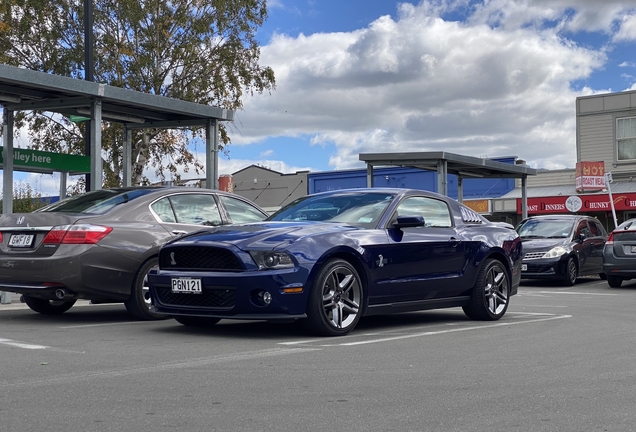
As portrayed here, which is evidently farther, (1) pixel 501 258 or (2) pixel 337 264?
(1) pixel 501 258

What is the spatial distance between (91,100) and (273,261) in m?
7.41

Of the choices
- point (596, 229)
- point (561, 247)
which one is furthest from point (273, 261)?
point (596, 229)

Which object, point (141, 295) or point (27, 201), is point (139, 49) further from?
point (141, 295)

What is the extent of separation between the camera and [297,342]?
788 cm

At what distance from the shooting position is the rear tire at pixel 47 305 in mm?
10609

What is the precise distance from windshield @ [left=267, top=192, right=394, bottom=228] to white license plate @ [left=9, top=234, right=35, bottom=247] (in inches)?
98.0

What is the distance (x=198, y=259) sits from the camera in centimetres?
823

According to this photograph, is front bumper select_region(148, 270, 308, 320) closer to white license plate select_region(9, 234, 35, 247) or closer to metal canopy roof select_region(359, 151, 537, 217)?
white license plate select_region(9, 234, 35, 247)

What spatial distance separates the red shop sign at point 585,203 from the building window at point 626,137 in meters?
2.07

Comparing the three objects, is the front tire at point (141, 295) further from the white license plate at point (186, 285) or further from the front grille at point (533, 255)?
the front grille at point (533, 255)

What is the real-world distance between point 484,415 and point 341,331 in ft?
11.2

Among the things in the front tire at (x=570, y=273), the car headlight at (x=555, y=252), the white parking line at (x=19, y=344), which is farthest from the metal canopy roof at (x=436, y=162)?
the white parking line at (x=19, y=344)

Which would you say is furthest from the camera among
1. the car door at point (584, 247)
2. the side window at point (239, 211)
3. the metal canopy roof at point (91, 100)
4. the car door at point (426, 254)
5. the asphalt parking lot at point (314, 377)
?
the car door at point (584, 247)

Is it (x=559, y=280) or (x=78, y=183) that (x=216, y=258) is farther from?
(x=78, y=183)
